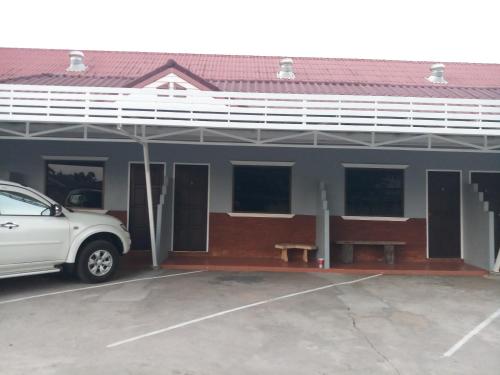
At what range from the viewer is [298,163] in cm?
1066

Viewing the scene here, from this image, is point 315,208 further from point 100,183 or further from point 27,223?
point 27,223

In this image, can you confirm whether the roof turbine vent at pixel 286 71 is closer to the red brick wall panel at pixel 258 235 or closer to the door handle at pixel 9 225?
the red brick wall panel at pixel 258 235

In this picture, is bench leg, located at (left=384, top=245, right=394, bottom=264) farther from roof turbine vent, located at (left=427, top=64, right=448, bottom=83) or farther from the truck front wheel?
roof turbine vent, located at (left=427, top=64, right=448, bottom=83)

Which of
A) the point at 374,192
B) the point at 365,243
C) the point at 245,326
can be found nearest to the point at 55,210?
the point at 245,326

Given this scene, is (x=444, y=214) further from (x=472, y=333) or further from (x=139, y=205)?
(x=139, y=205)

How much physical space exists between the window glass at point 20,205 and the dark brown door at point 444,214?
870 cm

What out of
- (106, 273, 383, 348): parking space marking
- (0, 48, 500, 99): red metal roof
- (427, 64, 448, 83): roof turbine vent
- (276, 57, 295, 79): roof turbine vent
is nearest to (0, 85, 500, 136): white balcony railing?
(106, 273, 383, 348): parking space marking

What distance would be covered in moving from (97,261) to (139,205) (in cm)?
310

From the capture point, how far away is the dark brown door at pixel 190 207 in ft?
34.9

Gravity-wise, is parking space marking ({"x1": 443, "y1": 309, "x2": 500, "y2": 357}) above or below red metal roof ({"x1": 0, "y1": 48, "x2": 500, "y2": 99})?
below

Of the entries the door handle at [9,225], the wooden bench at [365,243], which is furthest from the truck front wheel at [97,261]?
the wooden bench at [365,243]

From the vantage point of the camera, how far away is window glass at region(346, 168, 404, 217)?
1070 centimetres

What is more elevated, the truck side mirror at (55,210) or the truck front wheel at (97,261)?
the truck side mirror at (55,210)

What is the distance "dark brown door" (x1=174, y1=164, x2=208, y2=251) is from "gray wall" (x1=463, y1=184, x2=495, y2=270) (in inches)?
252
